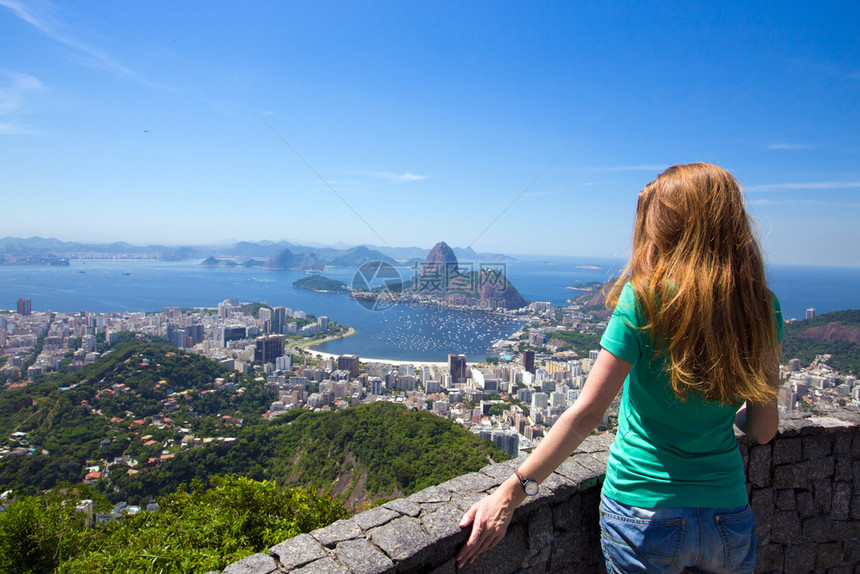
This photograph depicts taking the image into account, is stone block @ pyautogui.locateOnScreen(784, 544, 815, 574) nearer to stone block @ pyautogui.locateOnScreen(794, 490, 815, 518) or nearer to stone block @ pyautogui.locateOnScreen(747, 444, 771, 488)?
stone block @ pyautogui.locateOnScreen(794, 490, 815, 518)

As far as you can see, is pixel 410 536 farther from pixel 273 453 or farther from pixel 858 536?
pixel 273 453

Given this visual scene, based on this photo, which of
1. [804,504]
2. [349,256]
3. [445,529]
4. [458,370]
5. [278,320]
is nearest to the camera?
[445,529]

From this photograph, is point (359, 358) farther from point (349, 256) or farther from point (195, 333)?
point (349, 256)

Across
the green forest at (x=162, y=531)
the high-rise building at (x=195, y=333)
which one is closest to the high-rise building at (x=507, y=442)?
the green forest at (x=162, y=531)

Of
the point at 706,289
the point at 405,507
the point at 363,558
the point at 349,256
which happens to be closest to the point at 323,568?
the point at 363,558

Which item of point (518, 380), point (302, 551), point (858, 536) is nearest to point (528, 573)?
point (302, 551)
